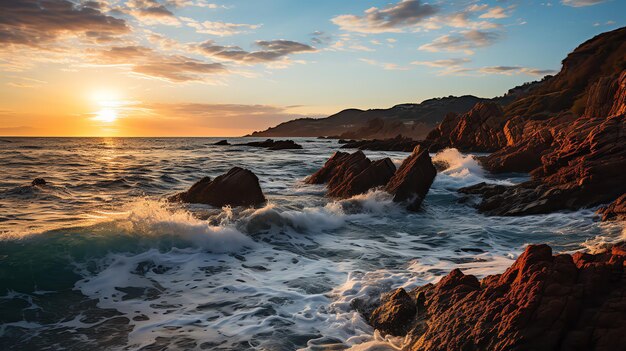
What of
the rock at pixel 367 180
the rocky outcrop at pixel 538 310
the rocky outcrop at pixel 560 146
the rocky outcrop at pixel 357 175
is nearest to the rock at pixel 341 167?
the rocky outcrop at pixel 357 175

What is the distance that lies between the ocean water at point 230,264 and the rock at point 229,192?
70cm

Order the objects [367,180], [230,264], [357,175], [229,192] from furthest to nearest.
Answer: [357,175] → [367,180] → [229,192] → [230,264]

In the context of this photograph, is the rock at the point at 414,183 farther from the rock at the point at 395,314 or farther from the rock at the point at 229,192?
the rock at the point at 395,314

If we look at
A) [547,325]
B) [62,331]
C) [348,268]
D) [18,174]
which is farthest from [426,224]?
[18,174]

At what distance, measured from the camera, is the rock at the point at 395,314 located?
5.82 meters

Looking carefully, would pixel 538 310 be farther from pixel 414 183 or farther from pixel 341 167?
pixel 341 167

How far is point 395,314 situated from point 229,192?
34.5ft

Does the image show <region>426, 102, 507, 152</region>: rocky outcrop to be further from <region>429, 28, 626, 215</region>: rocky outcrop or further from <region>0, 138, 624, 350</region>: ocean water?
<region>0, 138, 624, 350</region>: ocean water

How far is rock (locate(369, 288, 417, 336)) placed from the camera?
582cm

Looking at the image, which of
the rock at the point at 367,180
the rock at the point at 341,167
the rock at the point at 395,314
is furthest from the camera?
the rock at the point at 341,167

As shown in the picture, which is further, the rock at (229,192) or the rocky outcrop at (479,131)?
the rocky outcrop at (479,131)

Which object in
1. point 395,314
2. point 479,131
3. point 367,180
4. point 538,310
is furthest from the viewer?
point 479,131

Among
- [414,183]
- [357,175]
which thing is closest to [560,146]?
[414,183]

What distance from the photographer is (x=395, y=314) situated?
5.96m
